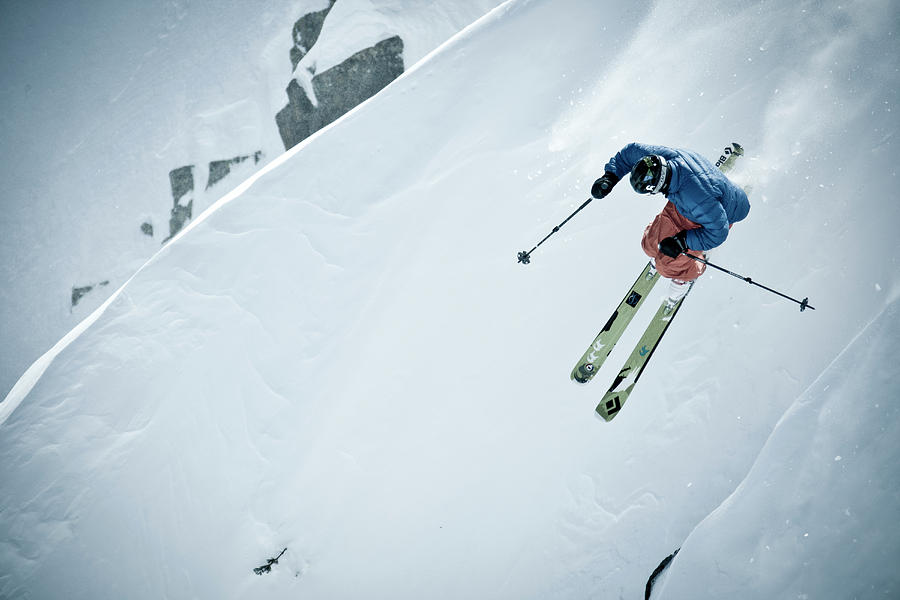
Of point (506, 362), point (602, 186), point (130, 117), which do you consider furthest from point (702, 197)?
point (130, 117)

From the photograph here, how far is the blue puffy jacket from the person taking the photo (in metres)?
3.74

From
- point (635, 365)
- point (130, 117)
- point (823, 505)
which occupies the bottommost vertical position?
point (823, 505)

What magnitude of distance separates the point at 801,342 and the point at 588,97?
3.93 meters

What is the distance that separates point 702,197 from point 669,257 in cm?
75

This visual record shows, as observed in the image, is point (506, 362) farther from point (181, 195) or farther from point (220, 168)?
point (181, 195)

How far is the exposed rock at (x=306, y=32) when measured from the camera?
12984 mm

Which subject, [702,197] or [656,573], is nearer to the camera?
[702,197]

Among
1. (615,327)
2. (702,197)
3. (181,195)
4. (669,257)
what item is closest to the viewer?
(702,197)

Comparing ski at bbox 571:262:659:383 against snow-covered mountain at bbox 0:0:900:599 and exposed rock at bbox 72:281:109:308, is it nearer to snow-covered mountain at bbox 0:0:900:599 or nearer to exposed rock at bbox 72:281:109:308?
snow-covered mountain at bbox 0:0:900:599

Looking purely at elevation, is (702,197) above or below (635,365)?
above

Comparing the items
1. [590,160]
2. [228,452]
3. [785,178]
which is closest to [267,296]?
[228,452]

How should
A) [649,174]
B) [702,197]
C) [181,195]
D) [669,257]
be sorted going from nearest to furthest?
[649,174] → [702,197] → [669,257] → [181,195]

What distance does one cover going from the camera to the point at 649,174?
3.62 metres

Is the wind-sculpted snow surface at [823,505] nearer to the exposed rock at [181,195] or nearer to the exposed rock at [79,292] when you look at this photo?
the exposed rock at [181,195]
